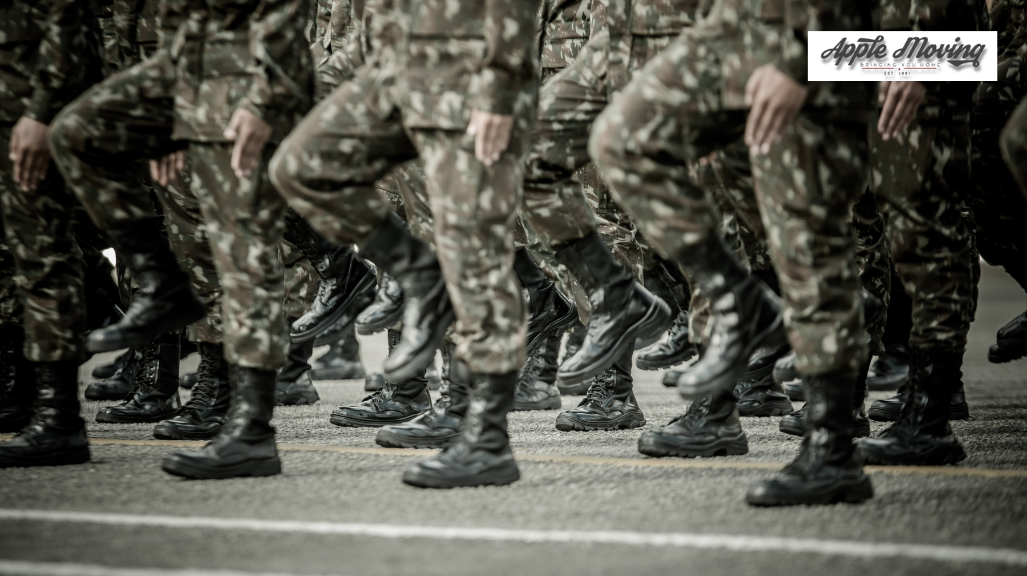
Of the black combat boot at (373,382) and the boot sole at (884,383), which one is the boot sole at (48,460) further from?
the boot sole at (884,383)

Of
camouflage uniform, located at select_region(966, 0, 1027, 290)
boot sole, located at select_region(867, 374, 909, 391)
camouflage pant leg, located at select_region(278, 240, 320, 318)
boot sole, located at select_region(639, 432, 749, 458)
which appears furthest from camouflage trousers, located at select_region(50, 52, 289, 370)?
boot sole, located at select_region(867, 374, 909, 391)

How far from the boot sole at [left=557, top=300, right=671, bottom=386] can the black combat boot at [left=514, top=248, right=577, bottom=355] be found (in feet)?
3.29

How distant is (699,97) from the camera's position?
2.79 metres

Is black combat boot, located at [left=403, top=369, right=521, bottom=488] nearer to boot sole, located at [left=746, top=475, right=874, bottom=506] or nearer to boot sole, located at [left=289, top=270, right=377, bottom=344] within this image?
boot sole, located at [left=746, top=475, right=874, bottom=506]

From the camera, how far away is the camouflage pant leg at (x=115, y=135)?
333 centimetres

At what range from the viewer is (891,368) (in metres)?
5.55

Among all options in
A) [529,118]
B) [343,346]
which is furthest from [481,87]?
[343,346]

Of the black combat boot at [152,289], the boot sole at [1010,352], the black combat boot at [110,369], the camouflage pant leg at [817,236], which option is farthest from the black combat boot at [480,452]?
the black combat boot at [110,369]

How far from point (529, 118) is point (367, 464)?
1.27 m

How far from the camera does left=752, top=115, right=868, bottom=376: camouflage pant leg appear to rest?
2.75 m

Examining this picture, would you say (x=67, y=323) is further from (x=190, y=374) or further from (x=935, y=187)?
(x=935, y=187)

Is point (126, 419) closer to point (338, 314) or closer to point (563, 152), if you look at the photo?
point (338, 314)

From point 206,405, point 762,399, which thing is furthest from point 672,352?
point 206,405

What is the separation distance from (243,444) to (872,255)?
2.62 metres
